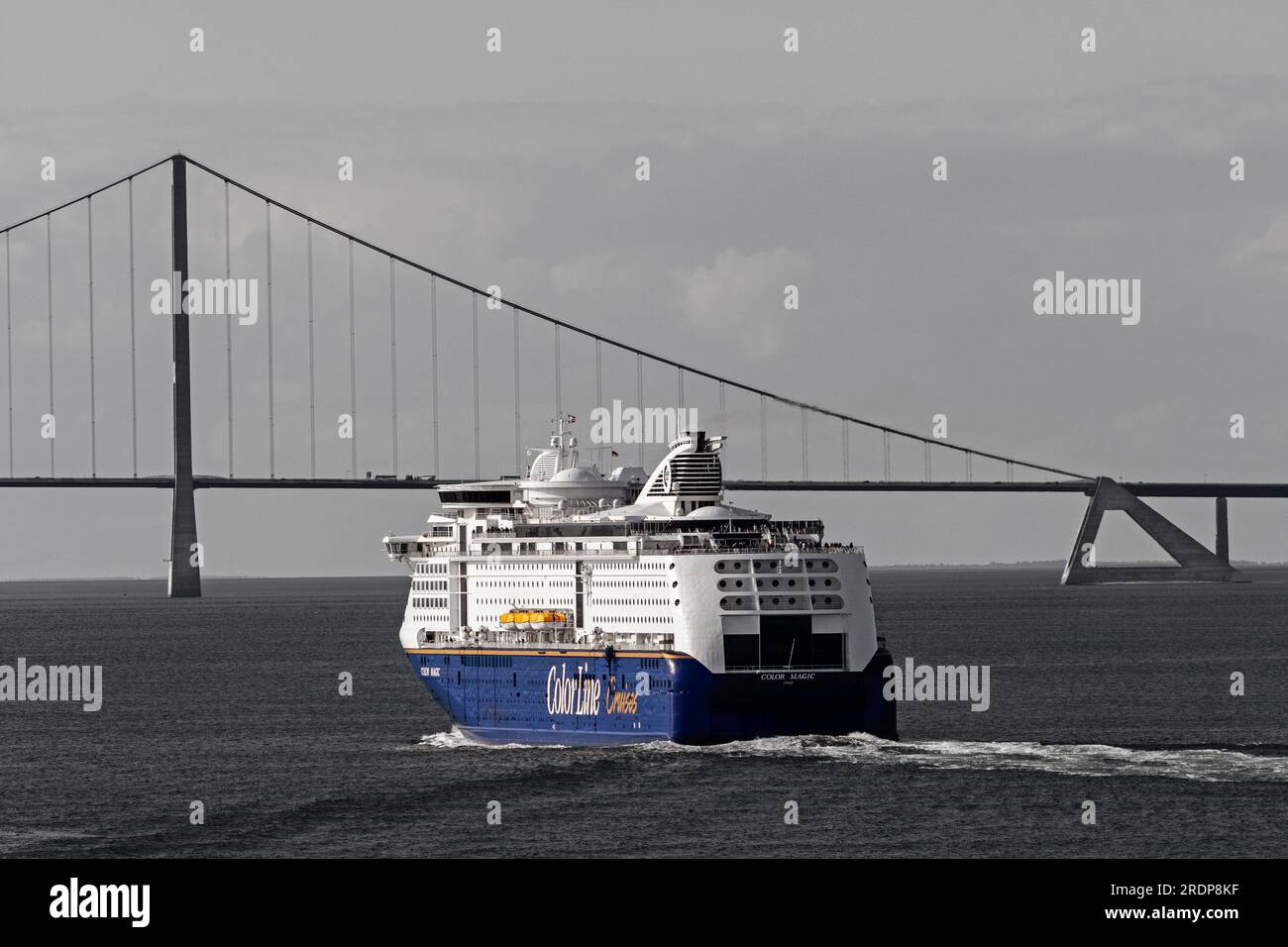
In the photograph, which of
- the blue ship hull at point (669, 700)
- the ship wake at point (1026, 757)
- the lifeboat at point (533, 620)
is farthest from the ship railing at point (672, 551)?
the ship wake at point (1026, 757)

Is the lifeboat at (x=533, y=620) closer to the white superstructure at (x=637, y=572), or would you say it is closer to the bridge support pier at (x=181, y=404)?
the white superstructure at (x=637, y=572)

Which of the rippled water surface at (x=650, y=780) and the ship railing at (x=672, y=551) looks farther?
the ship railing at (x=672, y=551)

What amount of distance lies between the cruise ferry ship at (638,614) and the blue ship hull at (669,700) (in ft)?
0.13

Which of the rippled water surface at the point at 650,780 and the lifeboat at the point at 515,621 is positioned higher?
the lifeboat at the point at 515,621

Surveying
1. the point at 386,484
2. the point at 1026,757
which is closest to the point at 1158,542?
the point at 386,484

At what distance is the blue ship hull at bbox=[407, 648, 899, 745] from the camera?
142ft

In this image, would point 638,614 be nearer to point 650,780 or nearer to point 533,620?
point 533,620

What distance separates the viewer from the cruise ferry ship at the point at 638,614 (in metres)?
43.5

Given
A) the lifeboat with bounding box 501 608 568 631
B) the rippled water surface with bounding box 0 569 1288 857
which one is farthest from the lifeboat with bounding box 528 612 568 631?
the rippled water surface with bounding box 0 569 1288 857

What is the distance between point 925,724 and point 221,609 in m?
138

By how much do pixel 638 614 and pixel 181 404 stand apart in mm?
107878

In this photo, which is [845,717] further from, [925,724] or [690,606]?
[925,724]

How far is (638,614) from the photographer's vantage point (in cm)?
4591

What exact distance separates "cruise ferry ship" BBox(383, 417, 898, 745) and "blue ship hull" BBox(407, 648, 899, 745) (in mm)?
39
